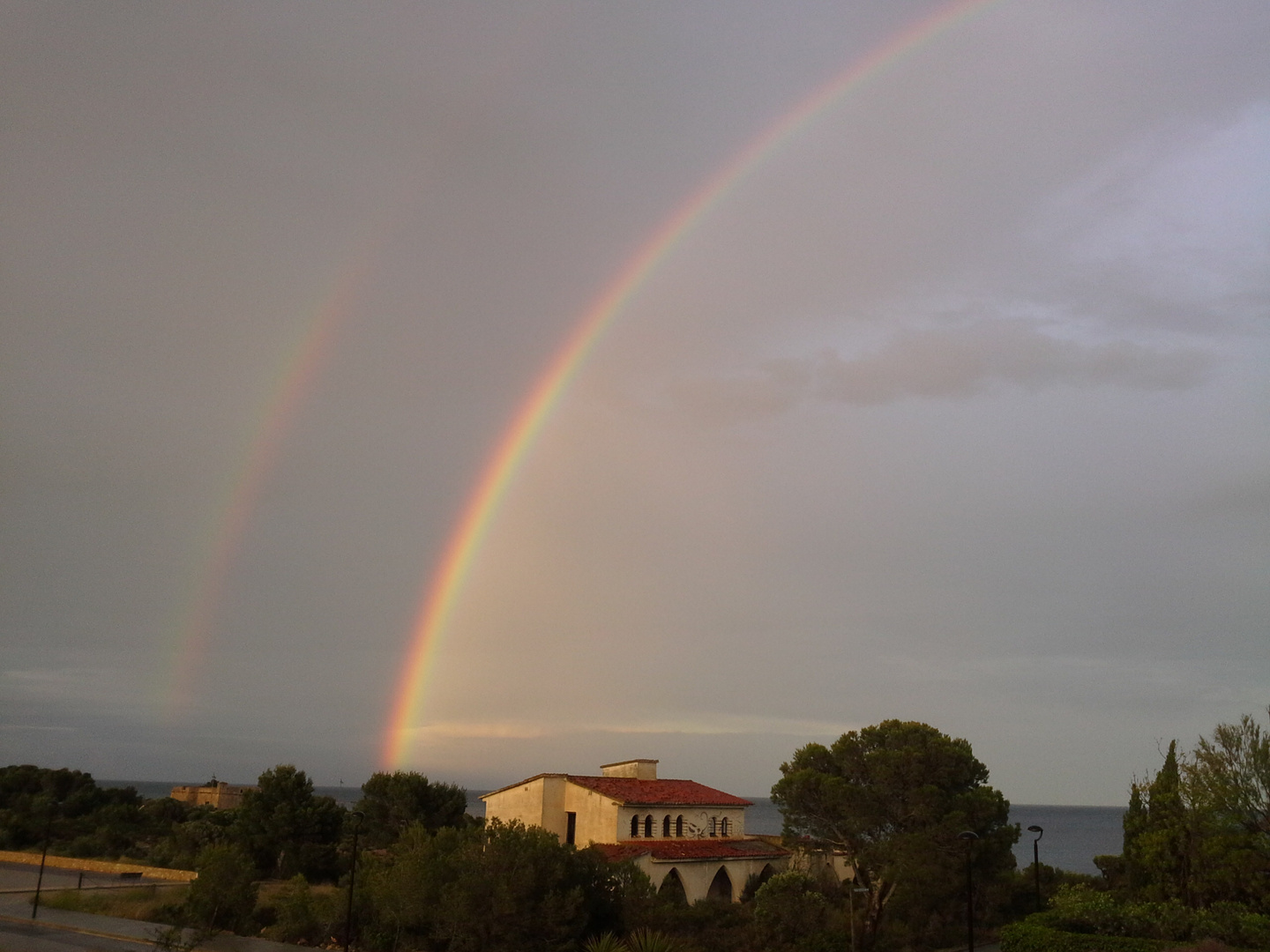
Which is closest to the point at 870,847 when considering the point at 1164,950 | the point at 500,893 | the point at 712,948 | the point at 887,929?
the point at 887,929

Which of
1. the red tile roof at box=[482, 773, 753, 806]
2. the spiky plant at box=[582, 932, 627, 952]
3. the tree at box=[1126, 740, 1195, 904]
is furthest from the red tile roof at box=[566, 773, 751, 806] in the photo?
the tree at box=[1126, 740, 1195, 904]

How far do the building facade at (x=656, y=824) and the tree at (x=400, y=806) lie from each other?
379cm

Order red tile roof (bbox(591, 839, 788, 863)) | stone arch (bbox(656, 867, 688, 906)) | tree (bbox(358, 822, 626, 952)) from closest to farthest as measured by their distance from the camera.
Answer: tree (bbox(358, 822, 626, 952)) < stone arch (bbox(656, 867, 688, 906)) < red tile roof (bbox(591, 839, 788, 863))

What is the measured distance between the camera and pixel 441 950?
28344mm

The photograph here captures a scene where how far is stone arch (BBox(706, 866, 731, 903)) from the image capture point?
46.0 metres

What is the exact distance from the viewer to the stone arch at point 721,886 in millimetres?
45950

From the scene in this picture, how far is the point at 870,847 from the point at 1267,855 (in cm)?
1359

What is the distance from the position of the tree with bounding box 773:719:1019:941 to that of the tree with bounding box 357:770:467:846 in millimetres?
21813

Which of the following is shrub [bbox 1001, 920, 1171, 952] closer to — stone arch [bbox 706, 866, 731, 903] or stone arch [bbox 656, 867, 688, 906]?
stone arch [bbox 656, 867, 688, 906]

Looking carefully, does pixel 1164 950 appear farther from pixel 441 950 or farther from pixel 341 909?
pixel 341 909

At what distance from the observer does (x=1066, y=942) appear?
26.0m

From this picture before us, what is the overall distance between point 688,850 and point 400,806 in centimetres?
1728

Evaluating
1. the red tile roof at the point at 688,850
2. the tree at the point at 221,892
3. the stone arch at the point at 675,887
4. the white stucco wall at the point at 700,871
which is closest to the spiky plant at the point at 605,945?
the tree at the point at 221,892

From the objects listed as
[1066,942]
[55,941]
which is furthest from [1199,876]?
[55,941]
